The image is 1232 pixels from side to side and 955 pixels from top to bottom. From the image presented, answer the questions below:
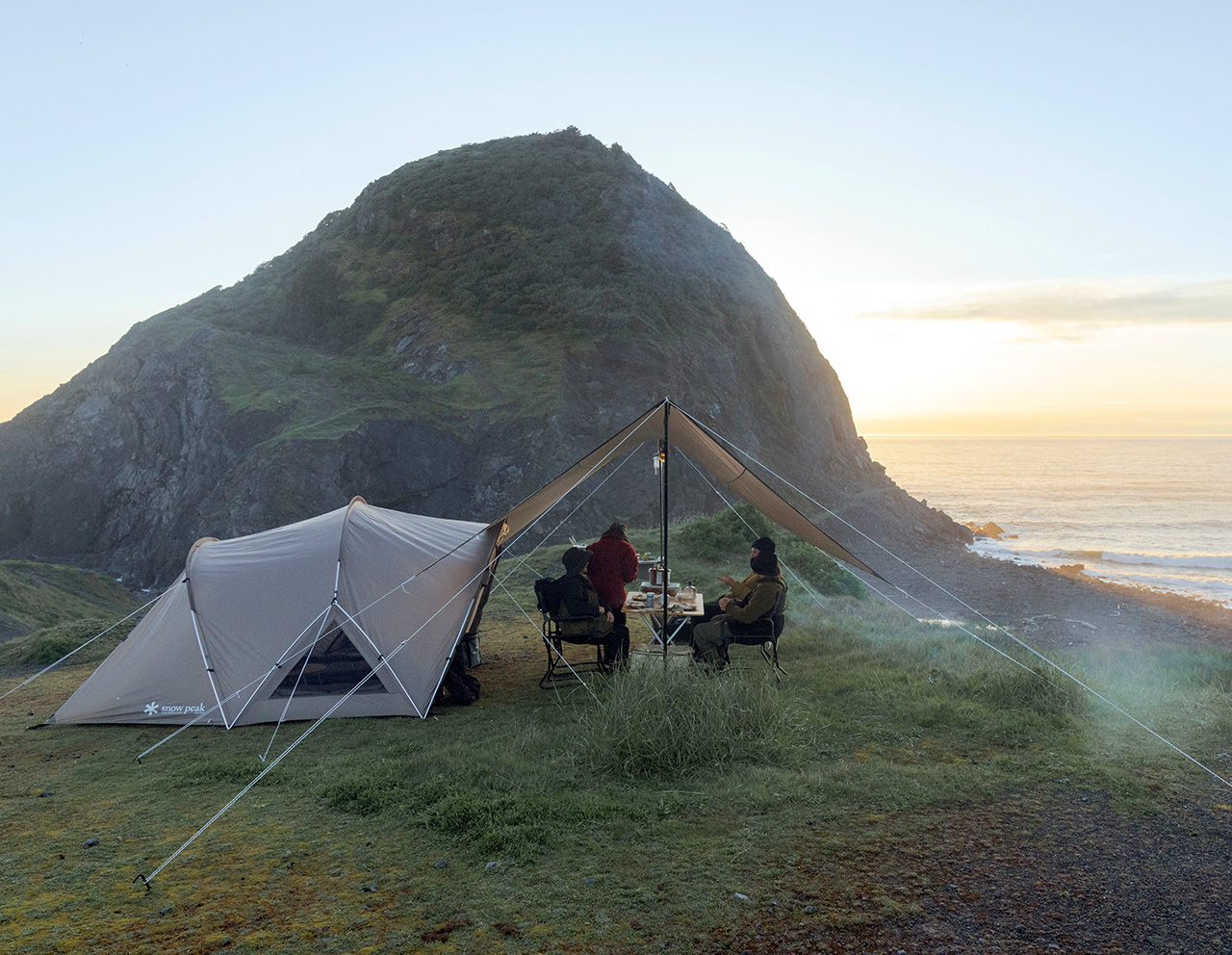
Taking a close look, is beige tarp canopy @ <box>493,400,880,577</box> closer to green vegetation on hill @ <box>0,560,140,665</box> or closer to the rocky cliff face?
green vegetation on hill @ <box>0,560,140,665</box>

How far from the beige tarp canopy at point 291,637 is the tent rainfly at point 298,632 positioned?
1cm

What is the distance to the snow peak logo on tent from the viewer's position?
7461mm

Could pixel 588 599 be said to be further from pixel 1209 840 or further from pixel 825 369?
pixel 825 369

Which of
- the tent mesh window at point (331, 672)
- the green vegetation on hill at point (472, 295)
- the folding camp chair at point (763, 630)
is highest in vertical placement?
the green vegetation on hill at point (472, 295)

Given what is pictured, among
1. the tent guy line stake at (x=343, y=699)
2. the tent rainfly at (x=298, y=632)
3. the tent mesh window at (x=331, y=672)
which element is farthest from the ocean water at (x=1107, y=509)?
the tent mesh window at (x=331, y=672)

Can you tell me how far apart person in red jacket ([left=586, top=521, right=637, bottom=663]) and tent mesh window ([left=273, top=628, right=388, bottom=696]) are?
2309mm

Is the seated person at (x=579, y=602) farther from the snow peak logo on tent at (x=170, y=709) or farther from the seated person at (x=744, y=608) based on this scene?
the snow peak logo on tent at (x=170, y=709)

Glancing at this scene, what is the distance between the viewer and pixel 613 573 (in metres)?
8.46

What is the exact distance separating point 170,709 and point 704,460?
5767 millimetres

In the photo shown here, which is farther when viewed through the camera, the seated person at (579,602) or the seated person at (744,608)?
the seated person at (579,602)

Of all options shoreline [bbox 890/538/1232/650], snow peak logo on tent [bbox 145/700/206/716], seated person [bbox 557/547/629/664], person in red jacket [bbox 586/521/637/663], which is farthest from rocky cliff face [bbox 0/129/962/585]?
snow peak logo on tent [bbox 145/700/206/716]

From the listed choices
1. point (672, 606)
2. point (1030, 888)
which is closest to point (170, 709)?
point (672, 606)

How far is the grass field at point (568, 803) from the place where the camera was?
13.0 ft

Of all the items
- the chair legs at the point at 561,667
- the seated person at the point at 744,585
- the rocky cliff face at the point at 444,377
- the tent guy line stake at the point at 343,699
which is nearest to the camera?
the tent guy line stake at the point at 343,699
